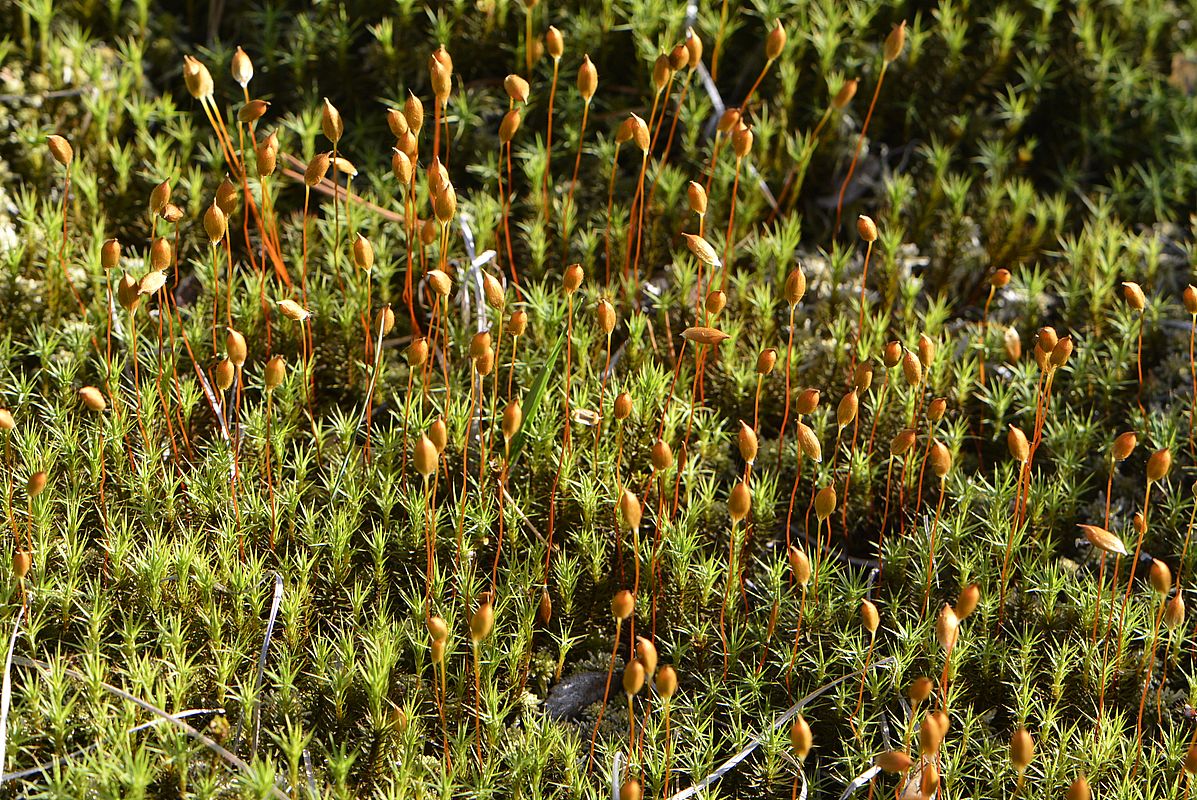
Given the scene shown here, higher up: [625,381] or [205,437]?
[625,381]

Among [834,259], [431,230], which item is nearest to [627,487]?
[431,230]

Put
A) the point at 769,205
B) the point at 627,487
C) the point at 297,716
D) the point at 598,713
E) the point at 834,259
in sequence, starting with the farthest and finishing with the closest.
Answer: the point at 769,205 < the point at 834,259 < the point at 627,487 < the point at 598,713 < the point at 297,716

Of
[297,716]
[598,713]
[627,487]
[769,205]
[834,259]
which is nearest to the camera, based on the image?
[297,716]

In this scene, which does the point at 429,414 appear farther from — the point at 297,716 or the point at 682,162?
the point at 682,162

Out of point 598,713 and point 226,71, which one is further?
point 226,71

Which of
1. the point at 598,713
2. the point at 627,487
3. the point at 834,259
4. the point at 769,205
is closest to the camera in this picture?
the point at 598,713

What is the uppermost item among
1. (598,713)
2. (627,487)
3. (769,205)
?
(769,205)

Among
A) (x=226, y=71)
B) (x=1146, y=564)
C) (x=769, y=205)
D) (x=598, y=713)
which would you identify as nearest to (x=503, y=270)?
(x=769, y=205)

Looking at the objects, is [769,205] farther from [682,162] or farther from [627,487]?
[627,487]

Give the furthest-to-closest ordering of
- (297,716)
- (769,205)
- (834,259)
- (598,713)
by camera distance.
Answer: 1. (769,205)
2. (834,259)
3. (598,713)
4. (297,716)
